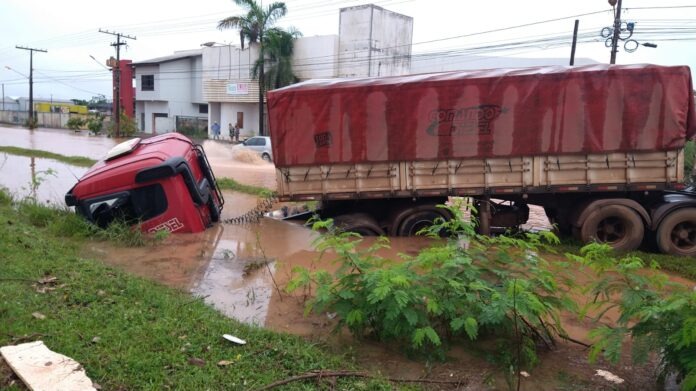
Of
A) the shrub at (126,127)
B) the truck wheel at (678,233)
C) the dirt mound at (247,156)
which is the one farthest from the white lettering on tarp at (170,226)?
the shrub at (126,127)

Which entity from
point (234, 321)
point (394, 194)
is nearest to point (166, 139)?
point (394, 194)

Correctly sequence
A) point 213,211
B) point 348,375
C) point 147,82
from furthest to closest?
point 147,82
point 213,211
point 348,375

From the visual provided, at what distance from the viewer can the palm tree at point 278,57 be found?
115 feet

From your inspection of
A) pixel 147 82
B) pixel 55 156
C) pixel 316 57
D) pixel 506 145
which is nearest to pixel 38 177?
pixel 506 145

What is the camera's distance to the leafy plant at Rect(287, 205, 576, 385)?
377 cm

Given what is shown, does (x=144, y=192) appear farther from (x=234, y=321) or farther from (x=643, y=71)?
(x=643, y=71)

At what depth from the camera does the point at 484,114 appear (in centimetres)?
816

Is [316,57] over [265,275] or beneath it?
over

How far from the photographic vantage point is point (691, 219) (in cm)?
826

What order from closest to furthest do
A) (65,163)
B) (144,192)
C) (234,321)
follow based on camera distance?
(234,321), (144,192), (65,163)

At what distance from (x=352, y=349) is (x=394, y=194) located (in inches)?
180

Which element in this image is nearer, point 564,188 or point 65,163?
point 564,188

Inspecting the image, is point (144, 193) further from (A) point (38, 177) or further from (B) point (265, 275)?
(A) point (38, 177)

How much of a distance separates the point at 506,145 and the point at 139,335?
19.6 feet
